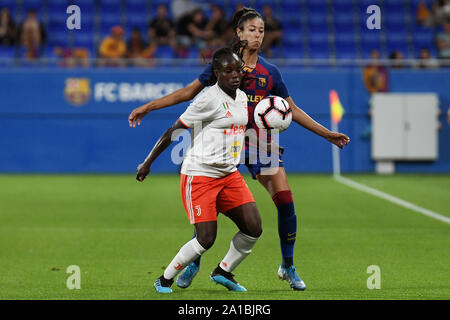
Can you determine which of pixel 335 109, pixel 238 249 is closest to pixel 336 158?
pixel 335 109

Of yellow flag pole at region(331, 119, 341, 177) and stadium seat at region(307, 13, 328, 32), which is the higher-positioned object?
stadium seat at region(307, 13, 328, 32)

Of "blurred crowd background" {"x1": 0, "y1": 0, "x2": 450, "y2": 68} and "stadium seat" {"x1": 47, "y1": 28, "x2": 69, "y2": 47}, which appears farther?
"stadium seat" {"x1": 47, "y1": 28, "x2": 69, "y2": 47}

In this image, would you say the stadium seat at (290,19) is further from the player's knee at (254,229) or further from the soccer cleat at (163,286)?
the soccer cleat at (163,286)

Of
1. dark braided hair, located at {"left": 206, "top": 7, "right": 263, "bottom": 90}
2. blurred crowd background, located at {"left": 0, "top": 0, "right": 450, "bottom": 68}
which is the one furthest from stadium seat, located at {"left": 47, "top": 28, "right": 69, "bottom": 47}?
dark braided hair, located at {"left": 206, "top": 7, "right": 263, "bottom": 90}

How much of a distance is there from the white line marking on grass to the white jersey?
591 cm

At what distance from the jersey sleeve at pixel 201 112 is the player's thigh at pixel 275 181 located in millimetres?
1085

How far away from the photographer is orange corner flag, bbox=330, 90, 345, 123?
63.1ft

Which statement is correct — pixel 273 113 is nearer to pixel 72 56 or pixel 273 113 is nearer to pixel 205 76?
pixel 205 76

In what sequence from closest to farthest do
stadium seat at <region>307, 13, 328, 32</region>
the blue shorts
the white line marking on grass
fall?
the blue shorts → the white line marking on grass → stadium seat at <region>307, 13, 328, 32</region>

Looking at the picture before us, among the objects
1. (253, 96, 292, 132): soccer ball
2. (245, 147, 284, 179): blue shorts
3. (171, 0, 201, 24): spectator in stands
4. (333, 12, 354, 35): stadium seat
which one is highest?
(171, 0, 201, 24): spectator in stands

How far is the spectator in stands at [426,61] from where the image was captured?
19.8 m

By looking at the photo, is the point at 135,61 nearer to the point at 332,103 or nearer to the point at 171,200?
the point at 332,103

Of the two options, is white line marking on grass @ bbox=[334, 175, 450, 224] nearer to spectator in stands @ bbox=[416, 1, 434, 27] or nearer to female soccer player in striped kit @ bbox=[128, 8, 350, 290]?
female soccer player in striped kit @ bbox=[128, 8, 350, 290]
